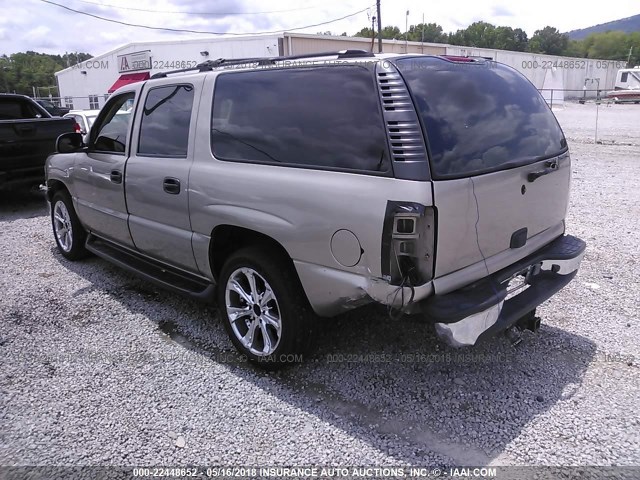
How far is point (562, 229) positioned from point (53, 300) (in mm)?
4434

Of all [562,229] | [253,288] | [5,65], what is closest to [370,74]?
[253,288]

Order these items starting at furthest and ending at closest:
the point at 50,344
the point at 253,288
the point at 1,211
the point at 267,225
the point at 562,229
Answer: the point at 1,211 < the point at 50,344 < the point at 562,229 < the point at 253,288 < the point at 267,225

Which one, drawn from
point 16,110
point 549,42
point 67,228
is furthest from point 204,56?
point 549,42

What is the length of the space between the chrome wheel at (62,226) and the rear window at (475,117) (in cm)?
444

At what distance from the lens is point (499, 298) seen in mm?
2809

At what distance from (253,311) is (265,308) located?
0.40ft

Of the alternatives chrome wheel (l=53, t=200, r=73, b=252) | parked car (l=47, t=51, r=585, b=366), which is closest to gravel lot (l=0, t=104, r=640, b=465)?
parked car (l=47, t=51, r=585, b=366)

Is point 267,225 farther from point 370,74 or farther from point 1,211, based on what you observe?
point 1,211

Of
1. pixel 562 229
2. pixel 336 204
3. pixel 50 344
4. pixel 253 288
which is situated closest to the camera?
pixel 336 204

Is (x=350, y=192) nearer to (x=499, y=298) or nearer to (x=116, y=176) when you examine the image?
(x=499, y=298)

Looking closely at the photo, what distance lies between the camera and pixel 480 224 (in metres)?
2.77

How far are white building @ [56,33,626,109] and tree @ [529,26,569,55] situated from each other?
8161cm

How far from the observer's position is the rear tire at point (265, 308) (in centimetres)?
314

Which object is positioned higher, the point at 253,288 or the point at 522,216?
Answer: the point at 522,216
